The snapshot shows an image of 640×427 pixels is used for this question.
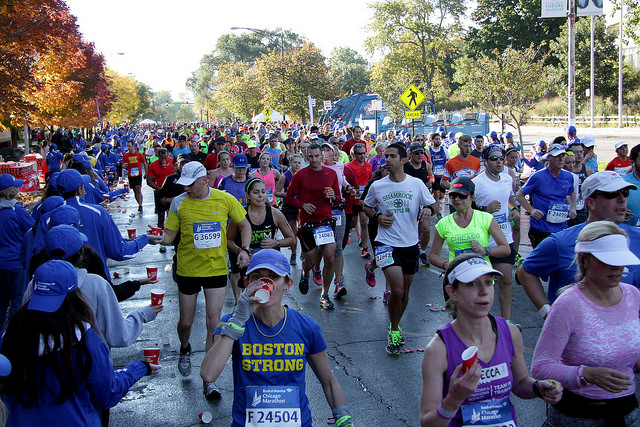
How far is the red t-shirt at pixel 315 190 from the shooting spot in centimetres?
830

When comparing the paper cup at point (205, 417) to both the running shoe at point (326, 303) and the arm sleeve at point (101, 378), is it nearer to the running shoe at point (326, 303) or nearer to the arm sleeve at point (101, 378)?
the arm sleeve at point (101, 378)

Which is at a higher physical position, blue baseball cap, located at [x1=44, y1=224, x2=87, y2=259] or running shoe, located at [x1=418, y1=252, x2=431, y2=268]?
blue baseball cap, located at [x1=44, y1=224, x2=87, y2=259]

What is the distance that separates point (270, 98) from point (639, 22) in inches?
1129

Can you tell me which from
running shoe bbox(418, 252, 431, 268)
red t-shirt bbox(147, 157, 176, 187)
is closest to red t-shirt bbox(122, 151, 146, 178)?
red t-shirt bbox(147, 157, 176, 187)

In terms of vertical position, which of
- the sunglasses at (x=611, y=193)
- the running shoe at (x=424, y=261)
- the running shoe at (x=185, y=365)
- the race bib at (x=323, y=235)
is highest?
the sunglasses at (x=611, y=193)

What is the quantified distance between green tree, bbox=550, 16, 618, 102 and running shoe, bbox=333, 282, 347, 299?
156 ft

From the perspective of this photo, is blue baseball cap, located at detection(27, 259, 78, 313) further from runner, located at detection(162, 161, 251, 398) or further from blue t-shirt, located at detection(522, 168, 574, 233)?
blue t-shirt, located at detection(522, 168, 574, 233)

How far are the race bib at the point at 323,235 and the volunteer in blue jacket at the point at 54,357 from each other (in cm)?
516

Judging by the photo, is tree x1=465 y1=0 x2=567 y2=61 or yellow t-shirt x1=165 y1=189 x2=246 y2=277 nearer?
yellow t-shirt x1=165 y1=189 x2=246 y2=277

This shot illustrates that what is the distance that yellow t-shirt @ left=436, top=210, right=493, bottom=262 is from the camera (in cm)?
570

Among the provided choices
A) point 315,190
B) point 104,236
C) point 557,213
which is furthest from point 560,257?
point 315,190

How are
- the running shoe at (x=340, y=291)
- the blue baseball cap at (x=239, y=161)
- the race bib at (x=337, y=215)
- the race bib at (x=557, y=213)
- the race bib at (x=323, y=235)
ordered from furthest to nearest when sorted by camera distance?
the race bib at (x=337, y=215)
the running shoe at (x=340, y=291)
the blue baseball cap at (x=239, y=161)
the race bib at (x=323, y=235)
the race bib at (x=557, y=213)

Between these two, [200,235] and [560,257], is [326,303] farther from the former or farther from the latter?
[560,257]

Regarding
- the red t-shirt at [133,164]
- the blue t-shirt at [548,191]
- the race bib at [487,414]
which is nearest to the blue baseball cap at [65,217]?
the race bib at [487,414]
